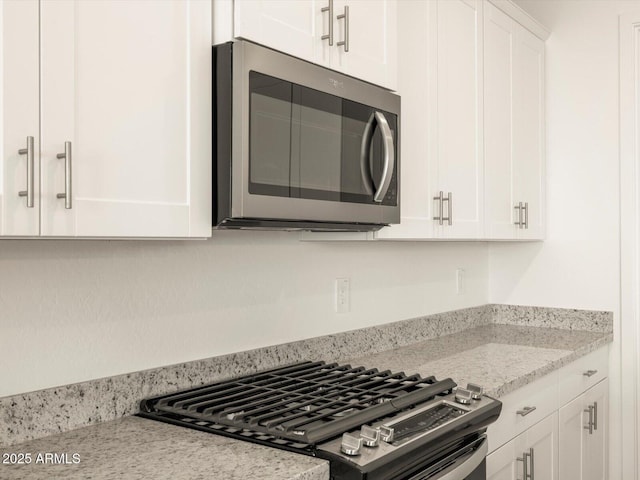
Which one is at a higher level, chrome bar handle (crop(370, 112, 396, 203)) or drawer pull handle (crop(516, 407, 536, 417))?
chrome bar handle (crop(370, 112, 396, 203))

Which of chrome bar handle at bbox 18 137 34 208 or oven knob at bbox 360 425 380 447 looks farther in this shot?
oven knob at bbox 360 425 380 447

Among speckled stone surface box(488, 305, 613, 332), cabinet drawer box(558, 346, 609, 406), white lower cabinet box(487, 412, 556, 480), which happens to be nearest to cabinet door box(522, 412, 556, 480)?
white lower cabinet box(487, 412, 556, 480)

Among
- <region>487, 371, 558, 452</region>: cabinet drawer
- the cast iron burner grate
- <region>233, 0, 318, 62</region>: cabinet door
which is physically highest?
<region>233, 0, 318, 62</region>: cabinet door

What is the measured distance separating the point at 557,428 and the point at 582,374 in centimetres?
34

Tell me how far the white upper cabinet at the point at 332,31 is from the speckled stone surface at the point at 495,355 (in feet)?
3.09

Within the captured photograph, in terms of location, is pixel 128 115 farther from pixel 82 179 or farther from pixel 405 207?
pixel 405 207

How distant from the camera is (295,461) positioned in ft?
4.01

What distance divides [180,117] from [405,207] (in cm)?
95

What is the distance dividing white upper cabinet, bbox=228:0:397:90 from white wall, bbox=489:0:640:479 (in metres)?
1.61


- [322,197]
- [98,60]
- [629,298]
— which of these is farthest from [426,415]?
[629,298]

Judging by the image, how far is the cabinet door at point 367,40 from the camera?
170 centimetres

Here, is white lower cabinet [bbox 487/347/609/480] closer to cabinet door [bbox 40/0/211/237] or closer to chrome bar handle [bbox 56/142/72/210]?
cabinet door [bbox 40/0/211/237]

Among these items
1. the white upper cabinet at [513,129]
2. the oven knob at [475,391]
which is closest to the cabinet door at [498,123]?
the white upper cabinet at [513,129]

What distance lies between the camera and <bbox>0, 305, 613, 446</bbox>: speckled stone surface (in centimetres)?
135
